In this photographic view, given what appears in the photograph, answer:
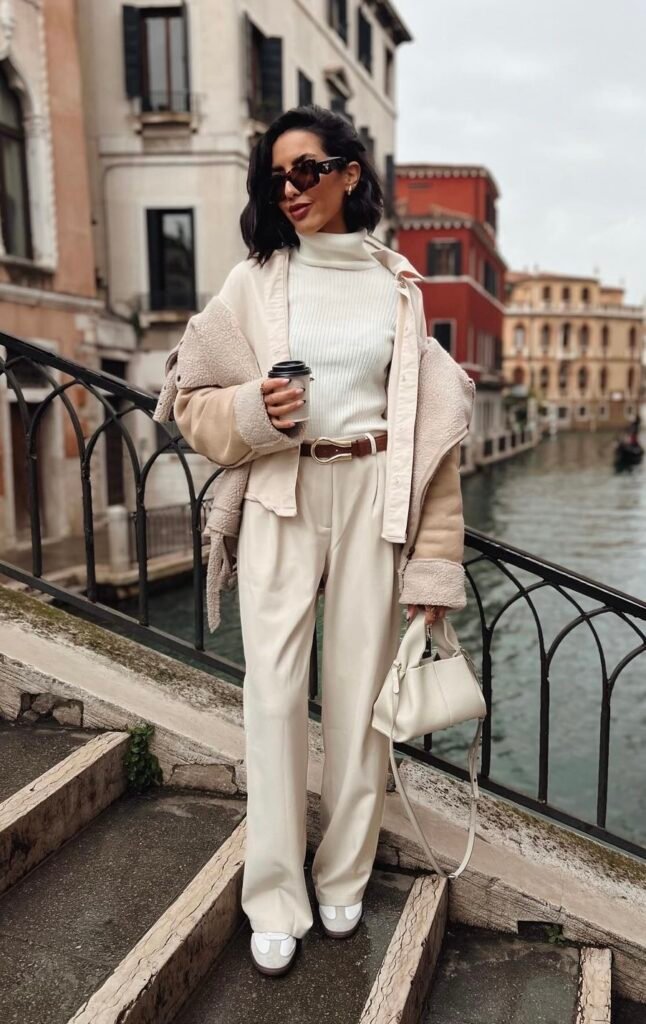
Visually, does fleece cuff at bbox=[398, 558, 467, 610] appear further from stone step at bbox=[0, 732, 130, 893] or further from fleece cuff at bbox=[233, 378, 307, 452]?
stone step at bbox=[0, 732, 130, 893]

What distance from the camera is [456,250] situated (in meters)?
28.4

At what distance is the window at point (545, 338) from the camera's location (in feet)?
221

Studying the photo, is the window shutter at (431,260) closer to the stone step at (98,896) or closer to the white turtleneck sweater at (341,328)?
the white turtleneck sweater at (341,328)

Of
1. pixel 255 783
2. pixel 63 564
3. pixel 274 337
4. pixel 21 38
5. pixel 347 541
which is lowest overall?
pixel 63 564

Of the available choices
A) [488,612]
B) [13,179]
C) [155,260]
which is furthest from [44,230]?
[488,612]

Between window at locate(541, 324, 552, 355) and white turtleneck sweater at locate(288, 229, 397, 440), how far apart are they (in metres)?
69.3

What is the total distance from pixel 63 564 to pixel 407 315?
30.7 feet

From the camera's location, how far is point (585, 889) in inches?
78.5

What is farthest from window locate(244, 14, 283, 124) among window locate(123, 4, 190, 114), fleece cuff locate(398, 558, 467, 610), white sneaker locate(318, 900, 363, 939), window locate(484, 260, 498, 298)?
window locate(484, 260, 498, 298)

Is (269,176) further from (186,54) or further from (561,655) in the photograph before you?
(186,54)

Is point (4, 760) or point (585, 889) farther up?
point (4, 760)

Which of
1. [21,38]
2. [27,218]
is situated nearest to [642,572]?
[27,218]

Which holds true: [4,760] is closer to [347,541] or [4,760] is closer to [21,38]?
[347,541]

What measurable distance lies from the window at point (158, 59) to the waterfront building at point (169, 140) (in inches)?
0.6
